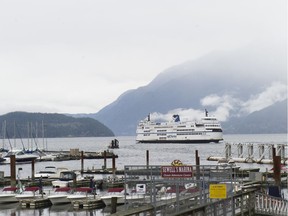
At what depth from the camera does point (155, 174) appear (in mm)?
23812

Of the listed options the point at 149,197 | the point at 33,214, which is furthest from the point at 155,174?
the point at 33,214

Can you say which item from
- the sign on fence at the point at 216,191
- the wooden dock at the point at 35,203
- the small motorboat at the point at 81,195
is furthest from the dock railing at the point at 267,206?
the wooden dock at the point at 35,203

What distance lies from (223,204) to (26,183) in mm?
40676

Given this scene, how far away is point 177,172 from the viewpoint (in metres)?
22.9

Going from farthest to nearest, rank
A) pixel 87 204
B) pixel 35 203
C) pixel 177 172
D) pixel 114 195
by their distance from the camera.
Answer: pixel 35 203 → pixel 114 195 → pixel 87 204 → pixel 177 172

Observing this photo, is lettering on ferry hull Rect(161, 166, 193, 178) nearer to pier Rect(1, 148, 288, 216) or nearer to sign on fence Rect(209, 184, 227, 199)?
pier Rect(1, 148, 288, 216)

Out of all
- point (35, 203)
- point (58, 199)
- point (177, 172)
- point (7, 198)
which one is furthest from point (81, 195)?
point (177, 172)

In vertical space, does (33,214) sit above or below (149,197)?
below

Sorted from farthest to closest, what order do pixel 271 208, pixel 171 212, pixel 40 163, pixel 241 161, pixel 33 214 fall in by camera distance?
pixel 40 163
pixel 241 161
pixel 33 214
pixel 271 208
pixel 171 212

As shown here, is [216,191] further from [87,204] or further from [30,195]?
[30,195]

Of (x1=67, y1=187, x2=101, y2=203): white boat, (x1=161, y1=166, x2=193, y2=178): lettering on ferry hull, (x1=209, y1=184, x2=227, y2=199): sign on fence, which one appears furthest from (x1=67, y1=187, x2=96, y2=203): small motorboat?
(x1=209, y1=184, x2=227, y2=199): sign on fence

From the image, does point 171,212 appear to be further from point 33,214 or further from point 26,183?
point 26,183

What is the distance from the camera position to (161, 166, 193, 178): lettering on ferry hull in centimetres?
2280

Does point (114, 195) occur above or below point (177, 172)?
below
